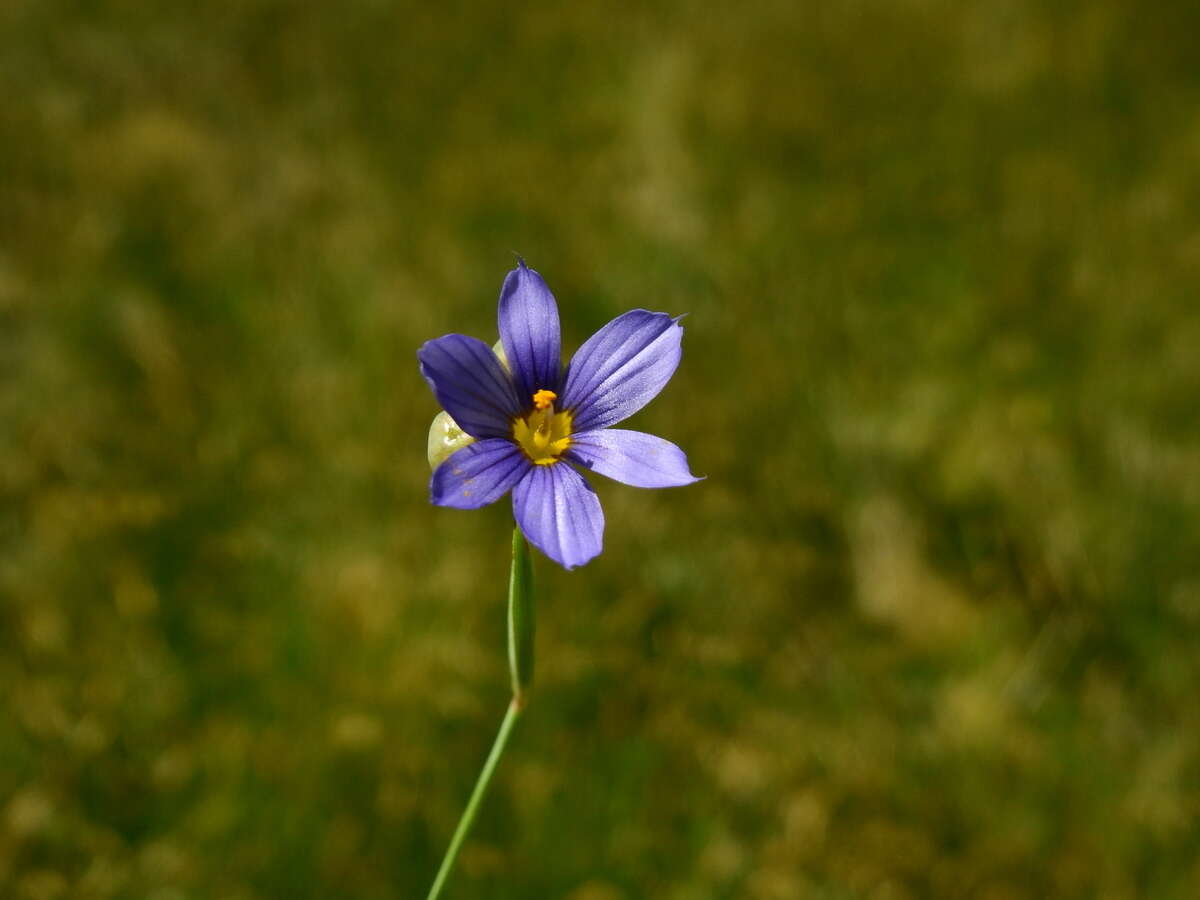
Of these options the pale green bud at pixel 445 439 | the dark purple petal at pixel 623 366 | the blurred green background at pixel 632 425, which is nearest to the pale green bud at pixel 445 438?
the pale green bud at pixel 445 439

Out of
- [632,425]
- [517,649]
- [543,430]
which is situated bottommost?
[517,649]

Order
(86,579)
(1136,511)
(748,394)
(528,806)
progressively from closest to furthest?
1. (528,806)
2. (86,579)
3. (1136,511)
4. (748,394)

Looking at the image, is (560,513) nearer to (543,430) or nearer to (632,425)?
(543,430)

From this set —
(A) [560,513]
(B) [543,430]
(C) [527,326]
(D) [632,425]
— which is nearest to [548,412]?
(B) [543,430]

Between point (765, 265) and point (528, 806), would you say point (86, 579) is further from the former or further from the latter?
point (765, 265)

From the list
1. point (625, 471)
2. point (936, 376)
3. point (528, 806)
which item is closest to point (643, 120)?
point (936, 376)

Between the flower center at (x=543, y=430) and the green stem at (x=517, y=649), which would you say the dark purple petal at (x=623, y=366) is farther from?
the green stem at (x=517, y=649)

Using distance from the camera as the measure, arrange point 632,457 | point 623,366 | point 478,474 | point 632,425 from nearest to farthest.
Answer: point 478,474 < point 632,457 < point 623,366 < point 632,425
